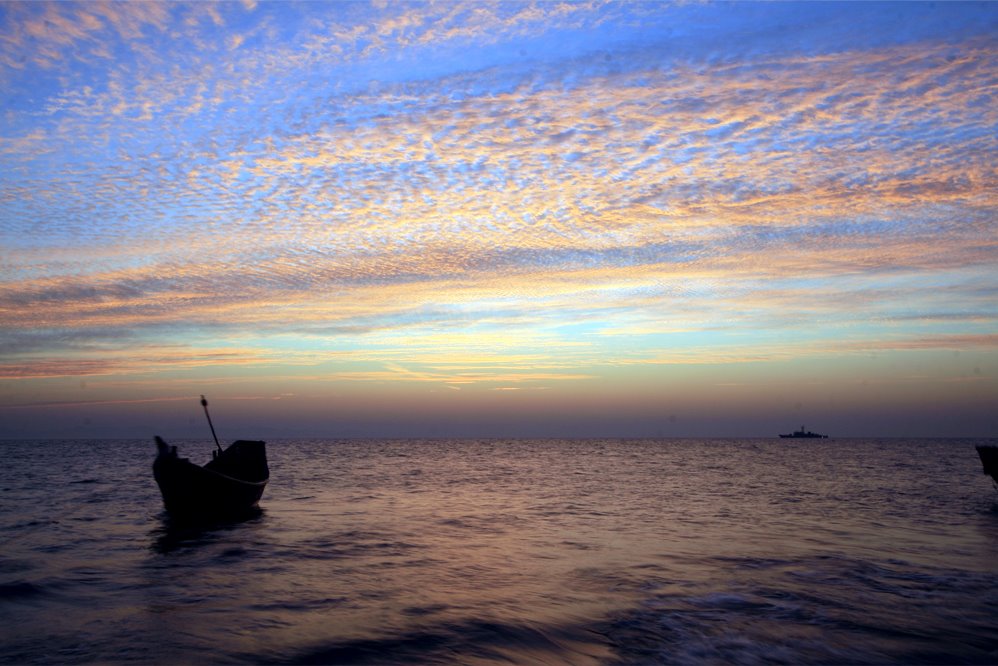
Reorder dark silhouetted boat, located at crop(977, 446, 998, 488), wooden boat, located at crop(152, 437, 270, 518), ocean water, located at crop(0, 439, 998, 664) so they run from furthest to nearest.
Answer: dark silhouetted boat, located at crop(977, 446, 998, 488) < wooden boat, located at crop(152, 437, 270, 518) < ocean water, located at crop(0, 439, 998, 664)

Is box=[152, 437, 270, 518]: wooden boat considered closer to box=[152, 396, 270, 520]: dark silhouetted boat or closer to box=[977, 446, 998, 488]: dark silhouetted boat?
box=[152, 396, 270, 520]: dark silhouetted boat

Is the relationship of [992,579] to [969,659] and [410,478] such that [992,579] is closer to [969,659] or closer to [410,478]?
[969,659]

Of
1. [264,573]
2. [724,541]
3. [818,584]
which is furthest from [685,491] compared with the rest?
[264,573]

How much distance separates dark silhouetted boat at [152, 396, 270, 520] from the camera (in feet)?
87.6

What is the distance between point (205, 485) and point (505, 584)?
1587cm

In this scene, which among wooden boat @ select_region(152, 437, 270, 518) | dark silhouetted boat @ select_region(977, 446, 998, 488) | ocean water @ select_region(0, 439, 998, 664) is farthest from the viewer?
dark silhouetted boat @ select_region(977, 446, 998, 488)

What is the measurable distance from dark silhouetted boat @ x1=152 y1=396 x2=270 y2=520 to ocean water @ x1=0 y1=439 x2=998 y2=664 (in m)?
1.15

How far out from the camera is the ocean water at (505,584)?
1262 centimetres

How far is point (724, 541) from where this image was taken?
24328 millimetres

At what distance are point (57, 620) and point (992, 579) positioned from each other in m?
22.9

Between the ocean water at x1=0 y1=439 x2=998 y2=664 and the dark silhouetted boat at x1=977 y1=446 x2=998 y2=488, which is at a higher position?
the dark silhouetted boat at x1=977 y1=446 x2=998 y2=488

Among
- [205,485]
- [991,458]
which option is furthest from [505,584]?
[991,458]

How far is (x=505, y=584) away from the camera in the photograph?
1778cm

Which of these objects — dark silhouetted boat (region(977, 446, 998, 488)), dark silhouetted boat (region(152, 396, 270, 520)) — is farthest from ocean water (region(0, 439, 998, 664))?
dark silhouetted boat (region(977, 446, 998, 488))
